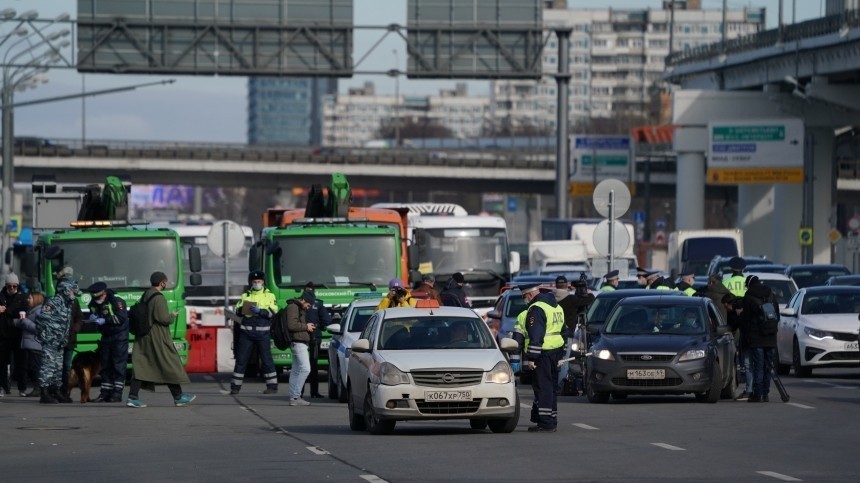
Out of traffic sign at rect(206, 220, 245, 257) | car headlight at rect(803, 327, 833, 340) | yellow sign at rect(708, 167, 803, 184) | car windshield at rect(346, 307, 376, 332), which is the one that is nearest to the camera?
car windshield at rect(346, 307, 376, 332)

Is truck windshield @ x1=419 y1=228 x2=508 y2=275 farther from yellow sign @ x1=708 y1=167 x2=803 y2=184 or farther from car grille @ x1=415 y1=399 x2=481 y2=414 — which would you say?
yellow sign @ x1=708 y1=167 x2=803 y2=184

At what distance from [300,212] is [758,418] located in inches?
640

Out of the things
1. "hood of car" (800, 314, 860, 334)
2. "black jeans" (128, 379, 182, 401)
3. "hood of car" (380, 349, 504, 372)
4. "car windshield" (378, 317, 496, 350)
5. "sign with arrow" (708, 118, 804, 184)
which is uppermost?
"sign with arrow" (708, 118, 804, 184)

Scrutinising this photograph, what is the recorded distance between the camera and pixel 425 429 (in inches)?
784

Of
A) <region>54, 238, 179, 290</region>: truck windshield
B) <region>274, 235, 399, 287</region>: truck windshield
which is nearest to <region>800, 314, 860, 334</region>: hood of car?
<region>274, 235, 399, 287</region>: truck windshield

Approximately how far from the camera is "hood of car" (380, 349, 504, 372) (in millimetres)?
18219

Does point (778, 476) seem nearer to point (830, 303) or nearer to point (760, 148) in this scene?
point (830, 303)

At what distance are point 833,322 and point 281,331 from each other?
364 inches

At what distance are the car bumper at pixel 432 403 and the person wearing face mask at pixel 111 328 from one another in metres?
6.99

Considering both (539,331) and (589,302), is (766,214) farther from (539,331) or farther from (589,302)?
(539,331)

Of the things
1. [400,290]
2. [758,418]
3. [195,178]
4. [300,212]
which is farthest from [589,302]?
[195,178]

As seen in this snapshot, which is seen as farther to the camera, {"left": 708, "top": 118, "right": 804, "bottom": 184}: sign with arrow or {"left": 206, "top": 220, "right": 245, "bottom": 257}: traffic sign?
{"left": 708, "top": 118, "right": 804, "bottom": 184}: sign with arrow

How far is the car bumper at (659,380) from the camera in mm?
22922

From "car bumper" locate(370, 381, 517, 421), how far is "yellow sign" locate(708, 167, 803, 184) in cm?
5378
